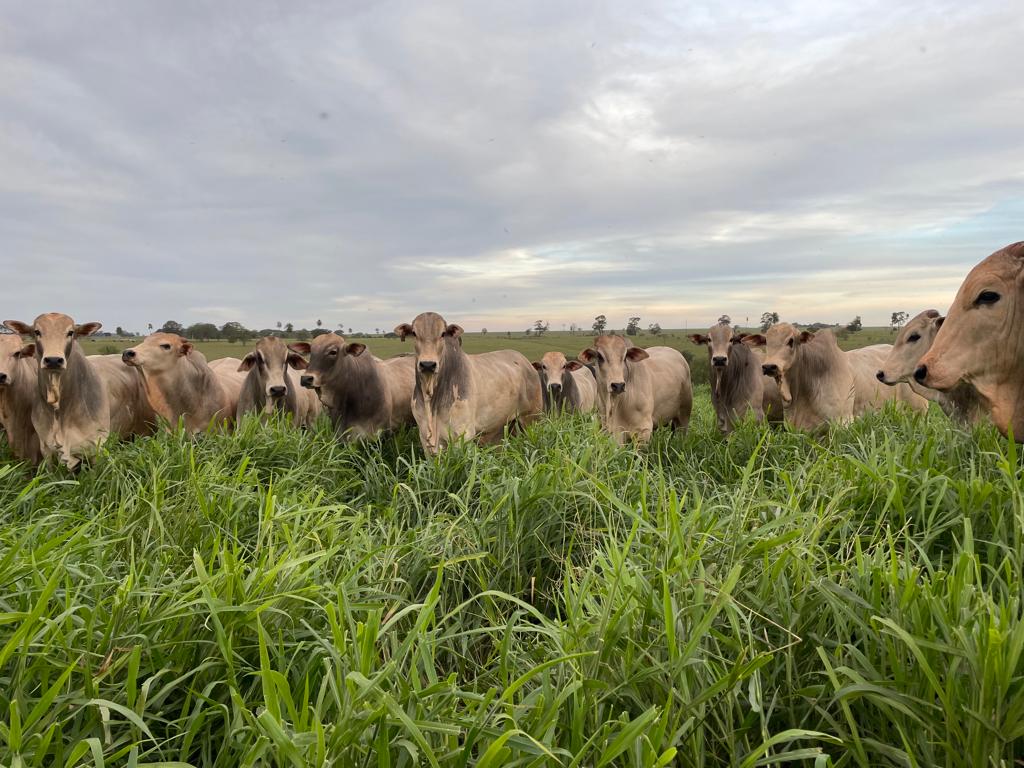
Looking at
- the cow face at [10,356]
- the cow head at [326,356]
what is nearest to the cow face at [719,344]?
the cow head at [326,356]

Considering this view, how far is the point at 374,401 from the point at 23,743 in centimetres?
632

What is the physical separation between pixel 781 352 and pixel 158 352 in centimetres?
876

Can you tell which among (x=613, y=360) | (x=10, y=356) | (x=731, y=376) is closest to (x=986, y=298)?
(x=613, y=360)

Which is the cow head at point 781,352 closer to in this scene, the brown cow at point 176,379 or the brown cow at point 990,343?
the brown cow at point 990,343

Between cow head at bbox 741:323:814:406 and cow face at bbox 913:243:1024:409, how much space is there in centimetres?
428

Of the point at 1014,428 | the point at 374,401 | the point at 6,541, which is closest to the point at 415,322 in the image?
the point at 374,401

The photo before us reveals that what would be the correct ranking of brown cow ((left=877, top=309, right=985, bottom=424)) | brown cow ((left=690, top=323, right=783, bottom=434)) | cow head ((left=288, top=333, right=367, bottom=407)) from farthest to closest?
brown cow ((left=690, top=323, right=783, bottom=434)) < cow head ((left=288, top=333, right=367, bottom=407)) < brown cow ((left=877, top=309, right=985, bottom=424))

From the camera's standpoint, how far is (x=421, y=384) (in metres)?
6.91

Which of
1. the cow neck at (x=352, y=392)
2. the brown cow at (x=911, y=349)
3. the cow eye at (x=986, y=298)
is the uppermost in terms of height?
the cow eye at (x=986, y=298)

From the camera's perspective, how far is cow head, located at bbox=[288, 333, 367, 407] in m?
7.71

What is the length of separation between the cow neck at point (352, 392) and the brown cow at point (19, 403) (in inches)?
139

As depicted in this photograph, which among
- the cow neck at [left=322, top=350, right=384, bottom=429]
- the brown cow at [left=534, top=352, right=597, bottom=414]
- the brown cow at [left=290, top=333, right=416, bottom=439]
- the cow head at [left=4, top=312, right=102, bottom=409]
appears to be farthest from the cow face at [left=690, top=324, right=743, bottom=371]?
the cow head at [left=4, top=312, right=102, bottom=409]

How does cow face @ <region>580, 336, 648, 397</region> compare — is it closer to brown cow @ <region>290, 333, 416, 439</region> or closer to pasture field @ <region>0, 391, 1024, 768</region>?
brown cow @ <region>290, 333, 416, 439</region>

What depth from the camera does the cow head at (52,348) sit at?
21.3 feet
